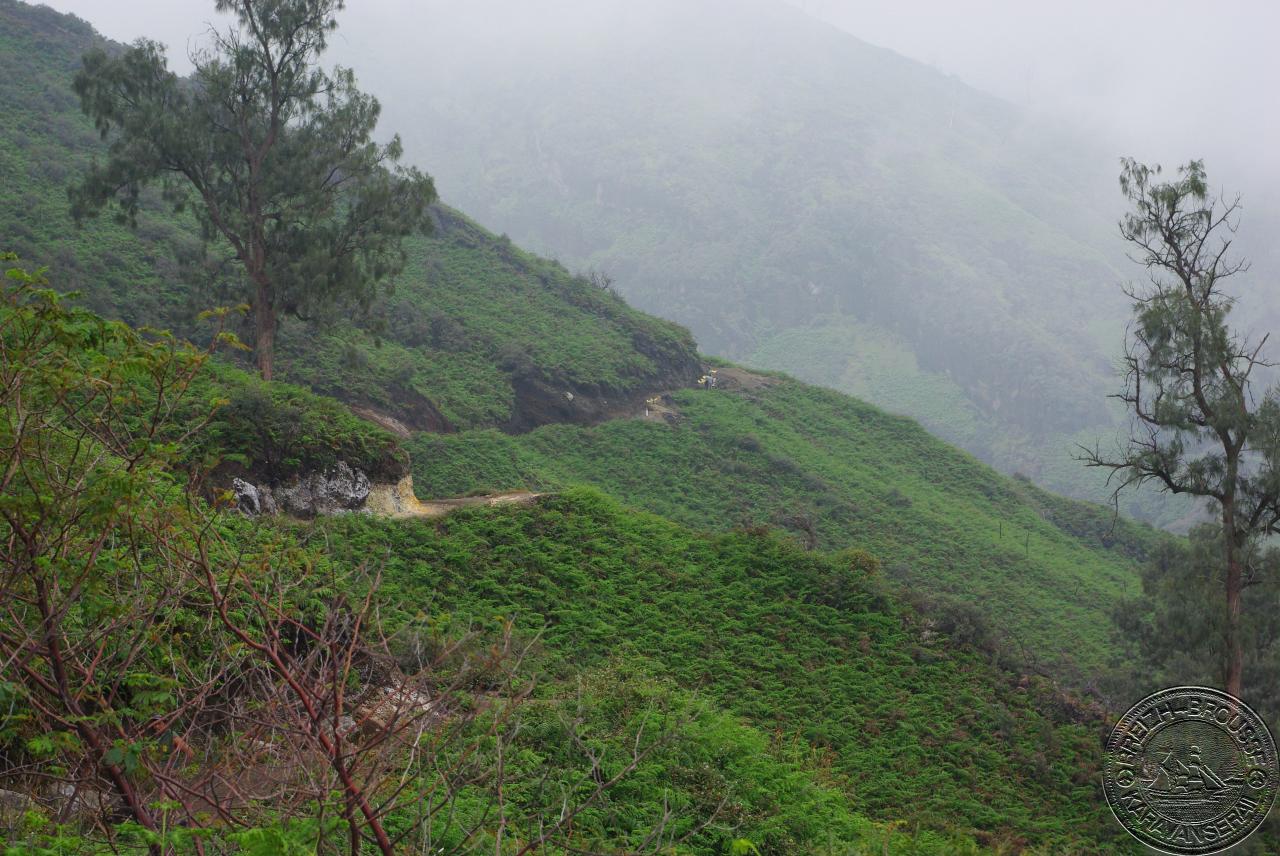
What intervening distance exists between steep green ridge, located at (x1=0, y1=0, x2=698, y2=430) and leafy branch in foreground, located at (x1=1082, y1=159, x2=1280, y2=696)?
1636 cm

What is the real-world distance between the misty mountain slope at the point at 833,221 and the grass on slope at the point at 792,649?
8632cm

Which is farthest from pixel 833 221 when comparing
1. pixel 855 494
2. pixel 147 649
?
pixel 147 649

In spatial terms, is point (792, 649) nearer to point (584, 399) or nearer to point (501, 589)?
point (501, 589)

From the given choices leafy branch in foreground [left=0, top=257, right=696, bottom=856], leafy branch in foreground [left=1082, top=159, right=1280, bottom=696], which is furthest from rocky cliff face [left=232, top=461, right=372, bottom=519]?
leafy branch in foreground [left=1082, top=159, right=1280, bottom=696]

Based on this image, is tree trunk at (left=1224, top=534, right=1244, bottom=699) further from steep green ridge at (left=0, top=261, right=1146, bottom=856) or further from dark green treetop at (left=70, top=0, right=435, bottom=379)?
dark green treetop at (left=70, top=0, right=435, bottom=379)

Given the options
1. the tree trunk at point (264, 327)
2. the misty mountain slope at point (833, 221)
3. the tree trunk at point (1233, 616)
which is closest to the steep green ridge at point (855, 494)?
the tree trunk at point (264, 327)

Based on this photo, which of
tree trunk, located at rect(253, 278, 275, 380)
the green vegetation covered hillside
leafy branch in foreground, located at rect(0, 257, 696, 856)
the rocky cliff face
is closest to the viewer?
leafy branch in foreground, located at rect(0, 257, 696, 856)

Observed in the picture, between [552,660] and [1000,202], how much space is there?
166m

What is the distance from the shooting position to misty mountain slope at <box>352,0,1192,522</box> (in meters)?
125

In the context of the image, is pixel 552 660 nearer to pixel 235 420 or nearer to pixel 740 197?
pixel 235 420

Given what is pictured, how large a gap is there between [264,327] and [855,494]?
20.3 m

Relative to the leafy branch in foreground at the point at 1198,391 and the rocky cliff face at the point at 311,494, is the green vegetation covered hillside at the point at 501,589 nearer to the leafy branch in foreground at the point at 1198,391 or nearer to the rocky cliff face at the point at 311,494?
the rocky cliff face at the point at 311,494

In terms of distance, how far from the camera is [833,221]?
152625 millimetres

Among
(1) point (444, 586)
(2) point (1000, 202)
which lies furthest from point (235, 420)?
(2) point (1000, 202)
